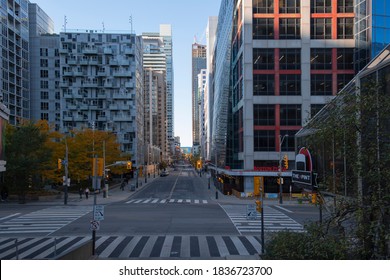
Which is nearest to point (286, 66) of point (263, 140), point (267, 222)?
point (263, 140)

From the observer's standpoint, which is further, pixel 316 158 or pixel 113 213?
pixel 113 213

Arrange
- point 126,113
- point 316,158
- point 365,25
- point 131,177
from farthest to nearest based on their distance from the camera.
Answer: point 131,177 < point 126,113 < point 365,25 < point 316,158

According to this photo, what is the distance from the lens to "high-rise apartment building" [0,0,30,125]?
90062mm

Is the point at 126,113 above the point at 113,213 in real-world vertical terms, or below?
above

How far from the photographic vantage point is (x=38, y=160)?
151 feet

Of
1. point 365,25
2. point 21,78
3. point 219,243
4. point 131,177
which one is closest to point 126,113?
point 131,177

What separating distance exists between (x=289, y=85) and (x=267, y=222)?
3015 cm

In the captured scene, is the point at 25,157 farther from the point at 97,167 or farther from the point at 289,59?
the point at 289,59

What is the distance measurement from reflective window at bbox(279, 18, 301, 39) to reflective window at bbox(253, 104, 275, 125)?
1070 cm

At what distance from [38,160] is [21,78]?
62330 mm

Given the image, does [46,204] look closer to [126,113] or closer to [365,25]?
[365,25]

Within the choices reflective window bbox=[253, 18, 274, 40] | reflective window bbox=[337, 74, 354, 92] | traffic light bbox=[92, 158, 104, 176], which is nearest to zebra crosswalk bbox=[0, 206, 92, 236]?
traffic light bbox=[92, 158, 104, 176]

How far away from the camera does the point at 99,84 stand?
99.5 m

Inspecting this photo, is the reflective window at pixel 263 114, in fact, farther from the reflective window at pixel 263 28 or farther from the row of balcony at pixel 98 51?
the row of balcony at pixel 98 51
